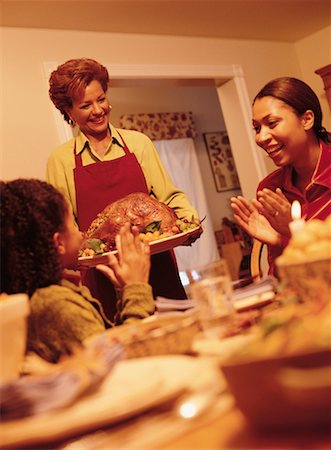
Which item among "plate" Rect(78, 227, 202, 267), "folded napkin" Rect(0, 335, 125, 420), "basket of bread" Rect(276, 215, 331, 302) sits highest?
"plate" Rect(78, 227, 202, 267)

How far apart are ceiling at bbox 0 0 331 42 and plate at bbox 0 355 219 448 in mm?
3689

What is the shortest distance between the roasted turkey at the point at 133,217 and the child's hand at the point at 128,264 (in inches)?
31.4

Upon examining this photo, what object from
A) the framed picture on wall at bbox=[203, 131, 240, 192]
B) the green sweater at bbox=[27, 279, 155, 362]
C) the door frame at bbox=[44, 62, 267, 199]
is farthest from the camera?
the framed picture on wall at bbox=[203, 131, 240, 192]

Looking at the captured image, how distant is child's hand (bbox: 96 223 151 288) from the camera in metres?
1.39

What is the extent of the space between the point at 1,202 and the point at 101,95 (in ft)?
4.83

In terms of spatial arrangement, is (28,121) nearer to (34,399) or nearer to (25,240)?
(25,240)

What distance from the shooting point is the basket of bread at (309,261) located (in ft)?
2.97

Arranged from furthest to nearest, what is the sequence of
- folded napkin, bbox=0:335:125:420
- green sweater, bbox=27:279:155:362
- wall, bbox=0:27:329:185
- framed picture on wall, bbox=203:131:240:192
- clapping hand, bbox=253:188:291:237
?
framed picture on wall, bbox=203:131:240:192
wall, bbox=0:27:329:185
clapping hand, bbox=253:188:291:237
green sweater, bbox=27:279:155:362
folded napkin, bbox=0:335:125:420

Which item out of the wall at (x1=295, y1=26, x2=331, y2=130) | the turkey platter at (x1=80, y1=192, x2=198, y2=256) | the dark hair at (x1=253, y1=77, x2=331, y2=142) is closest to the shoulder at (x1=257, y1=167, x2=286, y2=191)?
the dark hair at (x1=253, y1=77, x2=331, y2=142)

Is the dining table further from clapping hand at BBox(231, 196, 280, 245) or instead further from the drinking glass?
clapping hand at BBox(231, 196, 280, 245)

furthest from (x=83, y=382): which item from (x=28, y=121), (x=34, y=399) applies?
(x=28, y=121)

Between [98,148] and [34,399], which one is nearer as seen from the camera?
[34,399]

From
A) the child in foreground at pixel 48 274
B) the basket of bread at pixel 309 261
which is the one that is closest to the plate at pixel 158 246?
the child in foreground at pixel 48 274

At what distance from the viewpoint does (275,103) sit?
224 centimetres
